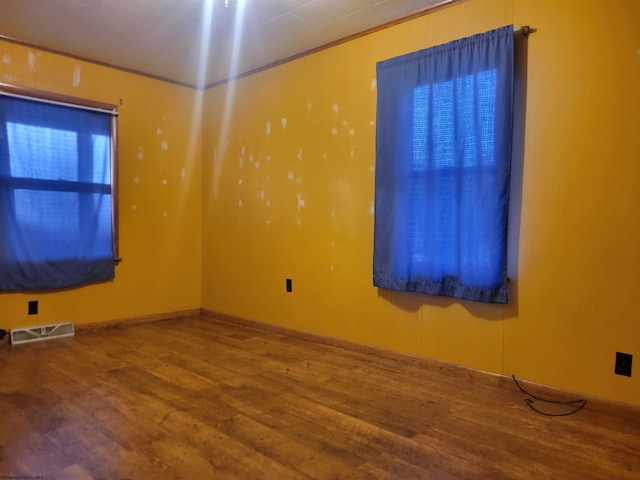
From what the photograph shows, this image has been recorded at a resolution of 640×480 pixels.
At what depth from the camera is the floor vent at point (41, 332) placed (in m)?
3.54

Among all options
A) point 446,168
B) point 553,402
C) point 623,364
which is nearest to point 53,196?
point 446,168

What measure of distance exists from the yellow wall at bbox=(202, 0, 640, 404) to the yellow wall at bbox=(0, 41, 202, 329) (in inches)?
18.8

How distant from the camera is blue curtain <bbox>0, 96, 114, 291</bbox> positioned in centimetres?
348

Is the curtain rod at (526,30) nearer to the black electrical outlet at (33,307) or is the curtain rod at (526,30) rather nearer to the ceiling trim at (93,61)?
the ceiling trim at (93,61)

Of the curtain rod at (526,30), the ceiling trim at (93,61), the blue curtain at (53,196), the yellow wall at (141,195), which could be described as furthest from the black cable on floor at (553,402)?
the ceiling trim at (93,61)

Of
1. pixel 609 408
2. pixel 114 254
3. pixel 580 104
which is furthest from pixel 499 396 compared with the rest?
pixel 114 254

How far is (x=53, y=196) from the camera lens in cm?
368

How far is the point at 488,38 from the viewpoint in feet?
8.54

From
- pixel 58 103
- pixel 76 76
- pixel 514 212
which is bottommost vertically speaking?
pixel 514 212

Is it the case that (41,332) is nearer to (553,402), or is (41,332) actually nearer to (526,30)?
(553,402)

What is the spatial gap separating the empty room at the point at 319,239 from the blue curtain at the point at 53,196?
2 centimetres

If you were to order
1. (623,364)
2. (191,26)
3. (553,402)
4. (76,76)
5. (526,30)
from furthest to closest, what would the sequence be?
(76,76), (191,26), (526,30), (553,402), (623,364)

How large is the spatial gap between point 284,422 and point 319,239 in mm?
1737

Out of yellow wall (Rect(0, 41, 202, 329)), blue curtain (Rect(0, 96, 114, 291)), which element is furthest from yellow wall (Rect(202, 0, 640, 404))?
blue curtain (Rect(0, 96, 114, 291))
